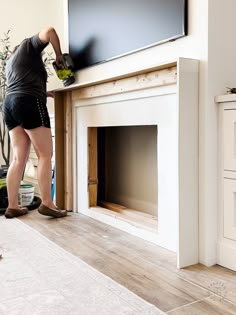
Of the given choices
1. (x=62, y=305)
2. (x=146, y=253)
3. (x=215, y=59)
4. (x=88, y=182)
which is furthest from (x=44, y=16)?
(x=62, y=305)

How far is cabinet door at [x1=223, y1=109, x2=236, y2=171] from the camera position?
160 cm

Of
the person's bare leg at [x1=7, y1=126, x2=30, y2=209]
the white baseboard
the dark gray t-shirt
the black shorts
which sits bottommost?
the white baseboard

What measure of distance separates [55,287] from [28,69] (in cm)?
160

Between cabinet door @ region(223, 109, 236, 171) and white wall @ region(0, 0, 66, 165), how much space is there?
2.36 meters

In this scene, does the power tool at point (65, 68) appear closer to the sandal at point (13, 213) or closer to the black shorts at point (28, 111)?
the black shorts at point (28, 111)

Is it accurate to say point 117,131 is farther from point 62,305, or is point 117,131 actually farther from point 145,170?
point 62,305

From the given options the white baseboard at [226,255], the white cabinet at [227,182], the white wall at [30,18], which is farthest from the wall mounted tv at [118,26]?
the white baseboard at [226,255]

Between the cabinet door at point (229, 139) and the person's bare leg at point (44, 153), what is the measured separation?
1.33 metres

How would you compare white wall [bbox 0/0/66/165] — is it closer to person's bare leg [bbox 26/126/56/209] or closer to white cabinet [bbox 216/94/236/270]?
person's bare leg [bbox 26/126/56/209]

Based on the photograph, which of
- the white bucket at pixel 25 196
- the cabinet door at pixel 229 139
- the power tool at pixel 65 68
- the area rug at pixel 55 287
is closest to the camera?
the area rug at pixel 55 287

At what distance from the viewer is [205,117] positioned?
1664 mm

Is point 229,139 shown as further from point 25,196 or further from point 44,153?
point 25,196

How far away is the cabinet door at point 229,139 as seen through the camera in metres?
1.60

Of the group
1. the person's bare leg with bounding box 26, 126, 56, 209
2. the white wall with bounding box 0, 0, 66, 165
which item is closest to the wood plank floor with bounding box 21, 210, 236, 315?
the person's bare leg with bounding box 26, 126, 56, 209
